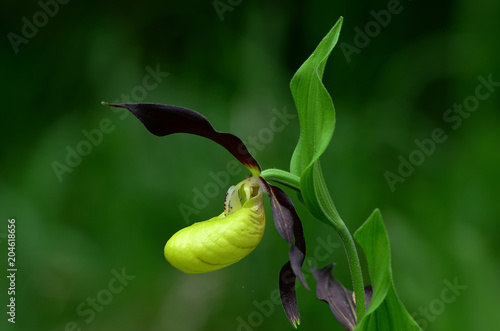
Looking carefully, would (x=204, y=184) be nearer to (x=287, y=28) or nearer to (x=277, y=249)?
(x=277, y=249)

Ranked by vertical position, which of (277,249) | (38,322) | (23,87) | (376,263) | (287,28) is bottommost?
(38,322)

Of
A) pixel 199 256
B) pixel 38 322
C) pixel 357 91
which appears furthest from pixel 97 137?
pixel 199 256
